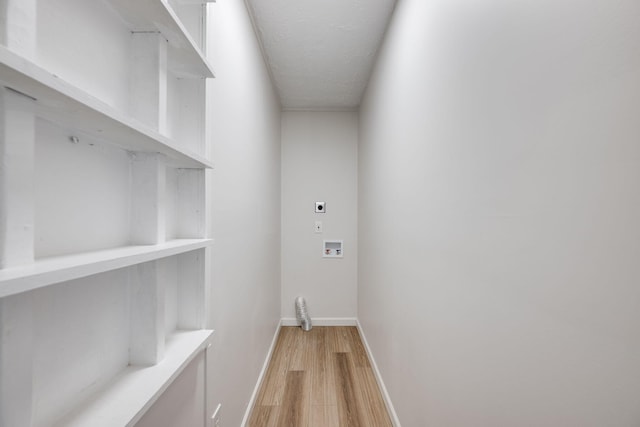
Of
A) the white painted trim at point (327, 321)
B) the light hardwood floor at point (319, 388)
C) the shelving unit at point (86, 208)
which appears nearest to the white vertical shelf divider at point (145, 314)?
the shelving unit at point (86, 208)

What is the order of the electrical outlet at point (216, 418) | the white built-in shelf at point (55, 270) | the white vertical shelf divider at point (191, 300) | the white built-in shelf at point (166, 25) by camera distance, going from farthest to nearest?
the electrical outlet at point (216, 418) → the white vertical shelf divider at point (191, 300) → the white built-in shelf at point (166, 25) → the white built-in shelf at point (55, 270)

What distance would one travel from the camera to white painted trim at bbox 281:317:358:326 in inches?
133

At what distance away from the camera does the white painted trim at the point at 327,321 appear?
11.1 ft

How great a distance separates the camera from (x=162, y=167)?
748 millimetres

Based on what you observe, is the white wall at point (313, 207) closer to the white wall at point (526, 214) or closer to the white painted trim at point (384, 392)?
the white painted trim at point (384, 392)

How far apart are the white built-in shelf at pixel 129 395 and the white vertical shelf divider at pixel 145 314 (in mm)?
28

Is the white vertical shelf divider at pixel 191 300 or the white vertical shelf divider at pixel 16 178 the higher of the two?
the white vertical shelf divider at pixel 16 178

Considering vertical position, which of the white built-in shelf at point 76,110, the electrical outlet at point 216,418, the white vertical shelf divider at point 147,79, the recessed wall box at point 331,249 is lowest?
the electrical outlet at point 216,418

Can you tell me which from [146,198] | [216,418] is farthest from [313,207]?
[146,198]

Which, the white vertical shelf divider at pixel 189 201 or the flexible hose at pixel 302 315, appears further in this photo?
the flexible hose at pixel 302 315

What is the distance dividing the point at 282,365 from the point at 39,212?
2.38 metres

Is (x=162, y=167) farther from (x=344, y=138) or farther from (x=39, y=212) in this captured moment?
(x=344, y=138)

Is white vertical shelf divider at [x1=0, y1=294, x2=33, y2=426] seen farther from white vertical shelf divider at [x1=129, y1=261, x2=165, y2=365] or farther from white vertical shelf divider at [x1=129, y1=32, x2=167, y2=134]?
white vertical shelf divider at [x1=129, y1=32, x2=167, y2=134]

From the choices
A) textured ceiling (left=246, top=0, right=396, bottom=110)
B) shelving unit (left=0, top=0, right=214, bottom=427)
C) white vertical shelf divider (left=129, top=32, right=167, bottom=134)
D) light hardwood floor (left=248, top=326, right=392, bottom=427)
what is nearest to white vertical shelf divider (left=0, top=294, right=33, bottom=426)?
shelving unit (left=0, top=0, right=214, bottom=427)
